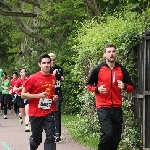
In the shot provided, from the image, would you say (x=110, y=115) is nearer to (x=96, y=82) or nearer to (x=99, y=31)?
(x=96, y=82)

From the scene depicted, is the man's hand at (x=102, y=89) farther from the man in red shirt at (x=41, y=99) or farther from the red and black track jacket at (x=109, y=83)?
the man in red shirt at (x=41, y=99)

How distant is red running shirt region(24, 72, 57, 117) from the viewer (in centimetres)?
835

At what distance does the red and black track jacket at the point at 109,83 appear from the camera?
7895mm

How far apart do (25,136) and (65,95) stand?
879 centimetres

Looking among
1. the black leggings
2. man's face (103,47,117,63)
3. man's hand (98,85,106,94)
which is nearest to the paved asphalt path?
the black leggings

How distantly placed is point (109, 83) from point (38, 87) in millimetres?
1251

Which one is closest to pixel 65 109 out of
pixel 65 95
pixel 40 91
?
pixel 65 95

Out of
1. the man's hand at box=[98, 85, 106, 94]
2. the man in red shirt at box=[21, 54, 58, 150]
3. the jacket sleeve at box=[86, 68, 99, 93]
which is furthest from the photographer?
the man in red shirt at box=[21, 54, 58, 150]

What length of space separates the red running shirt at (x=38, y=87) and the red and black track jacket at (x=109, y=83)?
2.53 feet

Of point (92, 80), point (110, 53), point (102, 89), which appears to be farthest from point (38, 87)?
point (110, 53)

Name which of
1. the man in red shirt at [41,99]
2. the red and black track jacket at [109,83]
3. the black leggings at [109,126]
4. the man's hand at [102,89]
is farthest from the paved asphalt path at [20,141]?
the man's hand at [102,89]

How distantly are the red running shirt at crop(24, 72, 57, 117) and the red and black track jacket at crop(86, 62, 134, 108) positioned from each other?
0.77 metres

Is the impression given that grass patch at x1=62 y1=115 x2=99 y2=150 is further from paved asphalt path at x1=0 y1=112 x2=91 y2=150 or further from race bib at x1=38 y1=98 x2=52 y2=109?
race bib at x1=38 y1=98 x2=52 y2=109

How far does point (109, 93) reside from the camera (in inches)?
311
